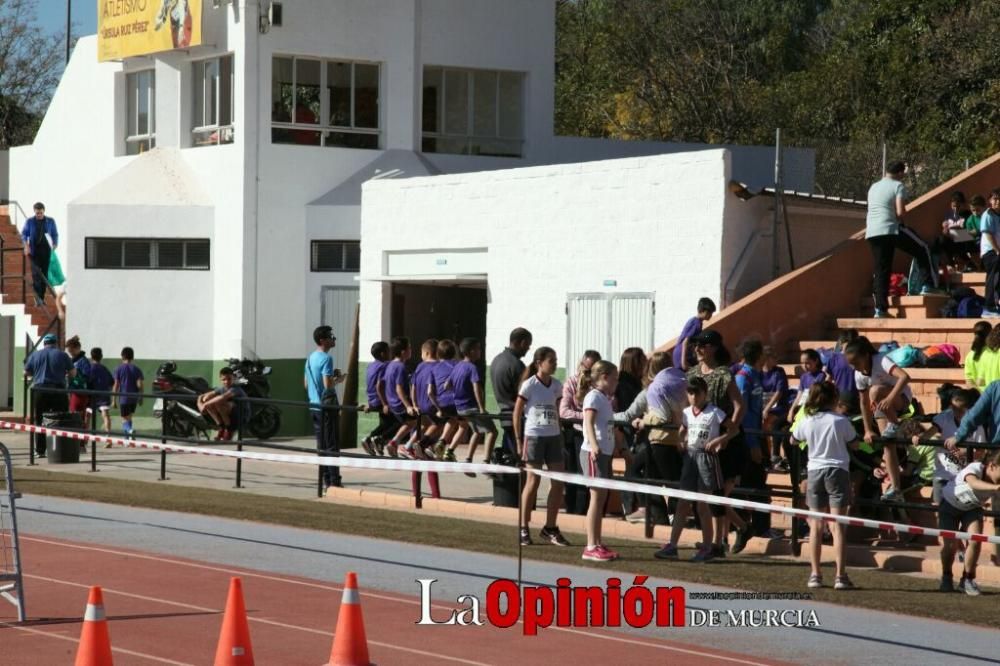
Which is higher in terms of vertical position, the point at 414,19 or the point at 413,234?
the point at 414,19

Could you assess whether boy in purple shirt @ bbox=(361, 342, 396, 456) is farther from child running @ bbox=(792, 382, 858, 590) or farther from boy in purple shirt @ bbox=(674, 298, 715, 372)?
child running @ bbox=(792, 382, 858, 590)

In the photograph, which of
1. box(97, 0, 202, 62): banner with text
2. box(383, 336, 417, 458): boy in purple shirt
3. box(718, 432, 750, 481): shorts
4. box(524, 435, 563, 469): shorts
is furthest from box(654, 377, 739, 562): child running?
box(97, 0, 202, 62): banner with text

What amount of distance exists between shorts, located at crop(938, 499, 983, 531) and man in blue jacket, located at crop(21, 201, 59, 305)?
23152 mm

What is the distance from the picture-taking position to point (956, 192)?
881 inches

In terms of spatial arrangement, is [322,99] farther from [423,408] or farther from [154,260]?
[423,408]

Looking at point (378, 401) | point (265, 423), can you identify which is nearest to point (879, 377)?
point (378, 401)

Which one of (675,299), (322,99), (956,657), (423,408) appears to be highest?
(322,99)

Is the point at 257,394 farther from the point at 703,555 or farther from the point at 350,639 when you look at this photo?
the point at 350,639

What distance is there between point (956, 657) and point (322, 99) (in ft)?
74.0

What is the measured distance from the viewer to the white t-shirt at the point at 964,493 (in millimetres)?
12961

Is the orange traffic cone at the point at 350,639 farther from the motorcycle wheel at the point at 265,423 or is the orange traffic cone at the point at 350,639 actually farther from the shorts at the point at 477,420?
the motorcycle wheel at the point at 265,423

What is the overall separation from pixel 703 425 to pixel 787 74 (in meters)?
40.5

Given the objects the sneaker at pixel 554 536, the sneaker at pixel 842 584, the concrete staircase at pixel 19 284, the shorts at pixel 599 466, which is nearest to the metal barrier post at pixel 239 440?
the sneaker at pixel 554 536

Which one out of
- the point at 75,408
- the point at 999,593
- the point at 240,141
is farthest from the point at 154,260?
the point at 999,593
